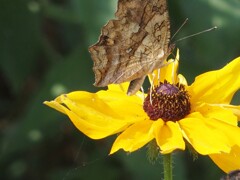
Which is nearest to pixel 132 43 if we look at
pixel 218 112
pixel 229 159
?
pixel 218 112

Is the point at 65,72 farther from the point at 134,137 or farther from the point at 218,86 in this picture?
the point at 134,137

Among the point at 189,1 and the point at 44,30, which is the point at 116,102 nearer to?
the point at 189,1

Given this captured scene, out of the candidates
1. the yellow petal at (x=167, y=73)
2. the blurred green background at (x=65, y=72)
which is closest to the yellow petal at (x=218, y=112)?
the yellow petal at (x=167, y=73)

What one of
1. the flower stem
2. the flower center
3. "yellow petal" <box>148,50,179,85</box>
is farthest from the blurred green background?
the flower stem

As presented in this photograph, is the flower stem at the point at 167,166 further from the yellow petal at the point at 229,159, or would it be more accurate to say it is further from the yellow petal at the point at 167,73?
the yellow petal at the point at 167,73

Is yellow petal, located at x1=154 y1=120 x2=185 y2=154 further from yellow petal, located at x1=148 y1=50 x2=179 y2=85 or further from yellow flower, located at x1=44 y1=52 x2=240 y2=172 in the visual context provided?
yellow petal, located at x1=148 y1=50 x2=179 y2=85

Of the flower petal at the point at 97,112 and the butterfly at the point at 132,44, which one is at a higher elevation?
the butterfly at the point at 132,44
